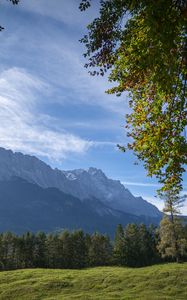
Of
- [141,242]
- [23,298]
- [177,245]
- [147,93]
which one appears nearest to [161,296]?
[23,298]

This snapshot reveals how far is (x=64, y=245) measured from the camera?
13525 centimetres

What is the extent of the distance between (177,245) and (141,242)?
6303 centimetres

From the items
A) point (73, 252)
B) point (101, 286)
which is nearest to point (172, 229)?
point (101, 286)

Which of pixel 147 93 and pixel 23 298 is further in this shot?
pixel 23 298

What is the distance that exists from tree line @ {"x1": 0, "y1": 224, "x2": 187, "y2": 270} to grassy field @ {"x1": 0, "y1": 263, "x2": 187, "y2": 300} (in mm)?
64361

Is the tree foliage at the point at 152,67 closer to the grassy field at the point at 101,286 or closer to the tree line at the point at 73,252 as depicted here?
the grassy field at the point at 101,286

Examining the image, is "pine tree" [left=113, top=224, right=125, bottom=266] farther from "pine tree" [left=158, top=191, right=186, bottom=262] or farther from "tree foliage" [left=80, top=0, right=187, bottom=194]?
"tree foliage" [left=80, top=0, right=187, bottom=194]

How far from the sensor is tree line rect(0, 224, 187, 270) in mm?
130875

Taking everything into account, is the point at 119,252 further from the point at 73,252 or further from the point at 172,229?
the point at 172,229

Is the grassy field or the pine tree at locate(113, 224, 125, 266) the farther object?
the pine tree at locate(113, 224, 125, 266)

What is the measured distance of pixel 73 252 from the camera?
133625 mm

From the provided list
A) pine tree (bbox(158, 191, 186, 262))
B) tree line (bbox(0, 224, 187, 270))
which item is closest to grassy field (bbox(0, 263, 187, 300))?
pine tree (bbox(158, 191, 186, 262))

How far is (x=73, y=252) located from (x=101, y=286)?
3071 inches

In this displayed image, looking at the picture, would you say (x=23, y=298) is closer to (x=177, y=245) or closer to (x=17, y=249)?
(x=177, y=245)
